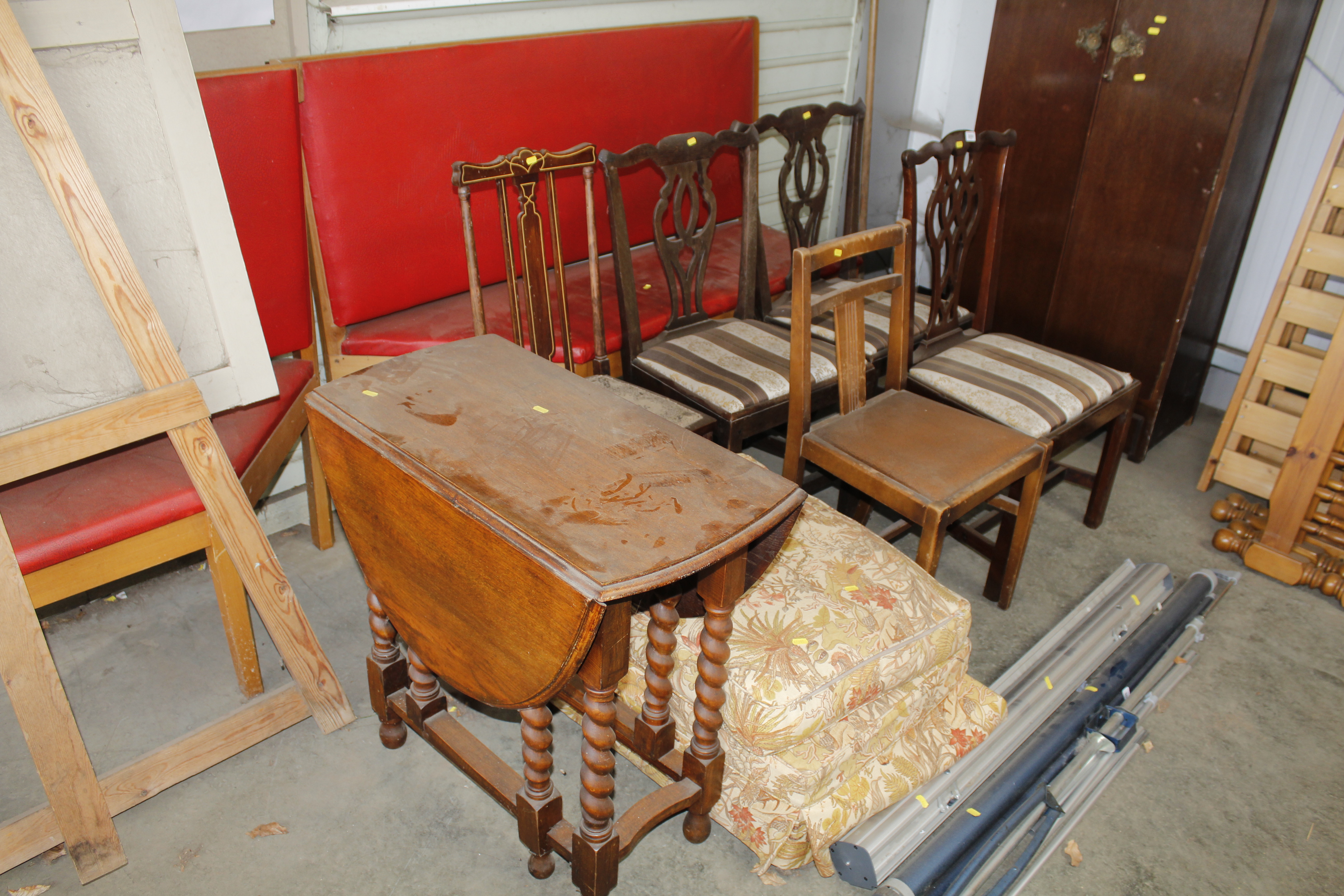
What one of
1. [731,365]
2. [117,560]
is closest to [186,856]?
[117,560]

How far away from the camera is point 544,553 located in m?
1.27

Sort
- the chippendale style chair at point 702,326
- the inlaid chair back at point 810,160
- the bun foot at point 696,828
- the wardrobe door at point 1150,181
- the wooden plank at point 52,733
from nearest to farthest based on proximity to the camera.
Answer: the wooden plank at point 52,733, the bun foot at point 696,828, the chippendale style chair at point 702,326, the wardrobe door at point 1150,181, the inlaid chair back at point 810,160

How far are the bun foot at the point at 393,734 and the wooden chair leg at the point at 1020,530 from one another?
1.60 metres

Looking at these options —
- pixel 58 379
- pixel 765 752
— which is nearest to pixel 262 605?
pixel 58 379

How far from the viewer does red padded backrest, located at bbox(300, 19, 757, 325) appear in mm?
2420

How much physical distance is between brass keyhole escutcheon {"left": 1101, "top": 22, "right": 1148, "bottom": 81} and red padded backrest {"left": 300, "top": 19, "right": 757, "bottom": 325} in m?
1.27

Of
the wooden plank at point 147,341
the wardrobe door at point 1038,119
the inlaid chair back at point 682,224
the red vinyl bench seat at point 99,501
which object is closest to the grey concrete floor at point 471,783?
the wooden plank at point 147,341

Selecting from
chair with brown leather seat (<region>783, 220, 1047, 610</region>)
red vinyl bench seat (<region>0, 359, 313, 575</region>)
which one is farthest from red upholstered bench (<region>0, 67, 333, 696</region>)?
chair with brown leather seat (<region>783, 220, 1047, 610</region>)

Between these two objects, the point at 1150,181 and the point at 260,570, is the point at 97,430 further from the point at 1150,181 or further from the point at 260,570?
the point at 1150,181

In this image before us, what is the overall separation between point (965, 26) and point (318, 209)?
2753mm

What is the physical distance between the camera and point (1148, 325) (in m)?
2.99

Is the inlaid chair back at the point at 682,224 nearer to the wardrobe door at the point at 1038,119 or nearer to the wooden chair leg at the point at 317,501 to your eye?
the wardrobe door at the point at 1038,119

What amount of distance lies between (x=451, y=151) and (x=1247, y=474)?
2714mm

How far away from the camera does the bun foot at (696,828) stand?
1781 mm
